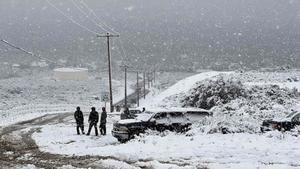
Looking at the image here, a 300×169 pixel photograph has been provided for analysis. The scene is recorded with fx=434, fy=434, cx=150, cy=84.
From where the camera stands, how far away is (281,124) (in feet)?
59.9

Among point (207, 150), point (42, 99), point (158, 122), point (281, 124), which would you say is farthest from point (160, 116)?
point (42, 99)

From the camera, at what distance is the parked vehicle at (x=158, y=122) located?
1880 cm

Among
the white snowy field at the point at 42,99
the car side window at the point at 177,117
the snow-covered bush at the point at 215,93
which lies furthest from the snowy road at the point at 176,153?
the snow-covered bush at the point at 215,93

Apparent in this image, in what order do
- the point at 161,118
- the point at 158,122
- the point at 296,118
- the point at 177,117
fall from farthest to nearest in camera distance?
the point at 177,117
the point at 161,118
the point at 158,122
the point at 296,118

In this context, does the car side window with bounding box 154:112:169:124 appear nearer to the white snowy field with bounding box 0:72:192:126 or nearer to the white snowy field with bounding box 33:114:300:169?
the white snowy field with bounding box 33:114:300:169

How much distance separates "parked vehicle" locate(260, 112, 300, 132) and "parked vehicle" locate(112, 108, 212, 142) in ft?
9.31

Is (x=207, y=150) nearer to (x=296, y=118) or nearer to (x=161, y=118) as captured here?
(x=161, y=118)

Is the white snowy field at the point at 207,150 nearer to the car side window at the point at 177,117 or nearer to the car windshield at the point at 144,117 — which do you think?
the car side window at the point at 177,117

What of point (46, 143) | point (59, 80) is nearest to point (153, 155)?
point (46, 143)

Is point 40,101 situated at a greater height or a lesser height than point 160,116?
greater

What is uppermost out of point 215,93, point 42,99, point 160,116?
point 42,99

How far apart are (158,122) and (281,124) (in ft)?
17.2

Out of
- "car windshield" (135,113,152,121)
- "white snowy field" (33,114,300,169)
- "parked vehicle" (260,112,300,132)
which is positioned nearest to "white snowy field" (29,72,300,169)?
"white snowy field" (33,114,300,169)

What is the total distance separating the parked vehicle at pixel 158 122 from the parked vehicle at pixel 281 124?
2838 millimetres
